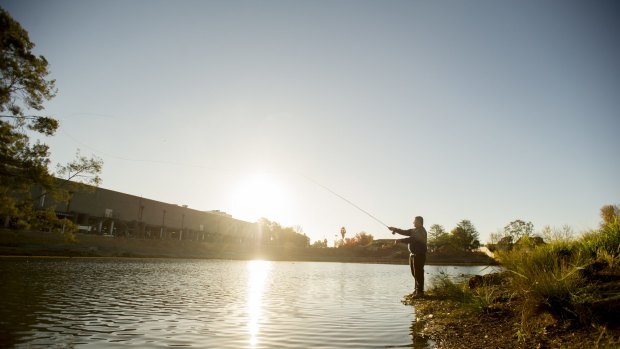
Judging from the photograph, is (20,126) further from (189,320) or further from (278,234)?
(278,234)

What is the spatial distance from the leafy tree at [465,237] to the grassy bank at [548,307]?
317 ft

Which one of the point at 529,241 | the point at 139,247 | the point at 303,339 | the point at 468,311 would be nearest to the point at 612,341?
the point at 468,311

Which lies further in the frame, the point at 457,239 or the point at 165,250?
the point at 457,239

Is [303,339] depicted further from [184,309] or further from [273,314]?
[184,309]

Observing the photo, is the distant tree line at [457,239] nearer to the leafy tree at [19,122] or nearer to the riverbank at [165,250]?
the riverbank at [165,250]

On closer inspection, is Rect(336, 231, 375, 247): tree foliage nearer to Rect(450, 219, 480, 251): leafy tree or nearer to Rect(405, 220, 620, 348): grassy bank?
Rect(450, 219, 480, 251): leafy tree

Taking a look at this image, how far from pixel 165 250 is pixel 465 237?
299ft

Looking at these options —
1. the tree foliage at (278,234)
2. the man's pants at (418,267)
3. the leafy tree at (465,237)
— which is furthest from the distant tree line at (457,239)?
the man's pants at (418,267)

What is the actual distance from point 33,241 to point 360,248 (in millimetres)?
68509

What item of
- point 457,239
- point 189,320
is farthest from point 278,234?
point 189,320

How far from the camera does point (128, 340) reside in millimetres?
5742

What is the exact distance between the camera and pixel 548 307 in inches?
225

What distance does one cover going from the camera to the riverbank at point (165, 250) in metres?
32.7

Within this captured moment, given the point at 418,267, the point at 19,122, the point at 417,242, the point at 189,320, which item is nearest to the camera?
the point at 189,320
